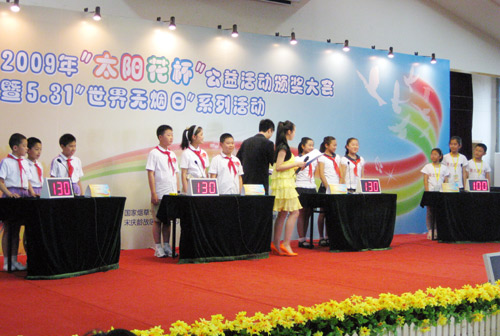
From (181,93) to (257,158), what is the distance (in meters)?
1.63

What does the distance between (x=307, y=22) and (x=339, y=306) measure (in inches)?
262

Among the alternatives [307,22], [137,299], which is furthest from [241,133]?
[137,299]

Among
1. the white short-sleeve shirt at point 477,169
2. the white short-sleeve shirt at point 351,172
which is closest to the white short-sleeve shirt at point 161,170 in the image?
the white short-sleeve shirt at point 351,172

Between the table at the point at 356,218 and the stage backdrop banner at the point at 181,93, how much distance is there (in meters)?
1.68

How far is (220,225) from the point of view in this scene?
238 inches

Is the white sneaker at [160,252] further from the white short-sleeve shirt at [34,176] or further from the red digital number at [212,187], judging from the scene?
the white short-sleeve shirt at [34,176]

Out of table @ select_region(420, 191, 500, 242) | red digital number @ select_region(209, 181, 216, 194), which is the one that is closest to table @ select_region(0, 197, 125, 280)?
red digital number @ select_region(209, 181, 216, 194)

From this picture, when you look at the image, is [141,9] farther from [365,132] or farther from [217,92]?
[365,132]

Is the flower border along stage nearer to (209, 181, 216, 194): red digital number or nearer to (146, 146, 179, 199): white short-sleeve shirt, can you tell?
(209, 181, 216, 194): red digital number

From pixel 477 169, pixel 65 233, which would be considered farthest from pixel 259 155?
pixel 477 169

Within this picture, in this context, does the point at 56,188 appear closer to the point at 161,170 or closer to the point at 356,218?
the point at 161,170

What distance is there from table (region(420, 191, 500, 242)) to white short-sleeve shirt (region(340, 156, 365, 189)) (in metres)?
1.16

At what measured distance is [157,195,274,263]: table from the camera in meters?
5.91

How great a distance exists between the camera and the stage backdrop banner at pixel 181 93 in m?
6.89
